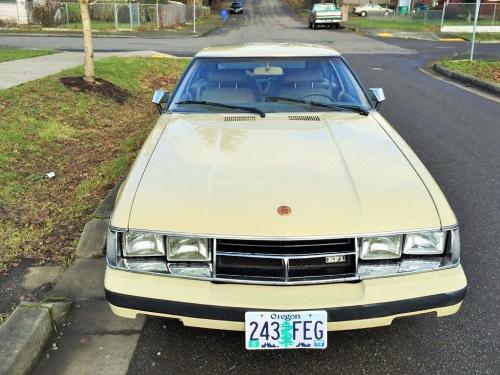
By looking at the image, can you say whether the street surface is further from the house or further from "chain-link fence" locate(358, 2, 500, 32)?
the house

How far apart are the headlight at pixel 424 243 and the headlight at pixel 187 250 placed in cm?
96

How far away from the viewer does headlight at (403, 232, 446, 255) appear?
2357 millimetres

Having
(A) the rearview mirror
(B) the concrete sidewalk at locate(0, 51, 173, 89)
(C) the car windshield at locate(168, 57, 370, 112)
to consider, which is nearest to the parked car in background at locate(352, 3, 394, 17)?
(B) the concrete sidewalk at locate(0, 51, 173, 89)

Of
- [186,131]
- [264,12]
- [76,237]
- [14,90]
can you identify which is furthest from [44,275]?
[264,12]

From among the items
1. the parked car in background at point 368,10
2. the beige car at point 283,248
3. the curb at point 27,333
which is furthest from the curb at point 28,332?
the parked car in background at point 368,10

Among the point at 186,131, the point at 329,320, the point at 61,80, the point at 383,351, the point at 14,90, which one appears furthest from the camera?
the point at 61,80

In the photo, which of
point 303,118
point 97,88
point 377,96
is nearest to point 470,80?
point 97,88

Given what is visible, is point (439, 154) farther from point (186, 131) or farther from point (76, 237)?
point (76, 237)

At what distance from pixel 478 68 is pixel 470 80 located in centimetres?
180

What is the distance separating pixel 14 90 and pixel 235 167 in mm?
6360

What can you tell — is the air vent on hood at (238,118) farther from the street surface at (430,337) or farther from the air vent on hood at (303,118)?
the street surface at (430,337)

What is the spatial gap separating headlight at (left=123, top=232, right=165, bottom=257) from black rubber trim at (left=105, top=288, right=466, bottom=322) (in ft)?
0.69

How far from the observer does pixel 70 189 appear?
4.94 m

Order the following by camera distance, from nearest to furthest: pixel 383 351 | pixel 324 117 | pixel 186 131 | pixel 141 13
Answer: pixel 383 351, pixel 186 131, pixel 324 117, pixel 141 13
